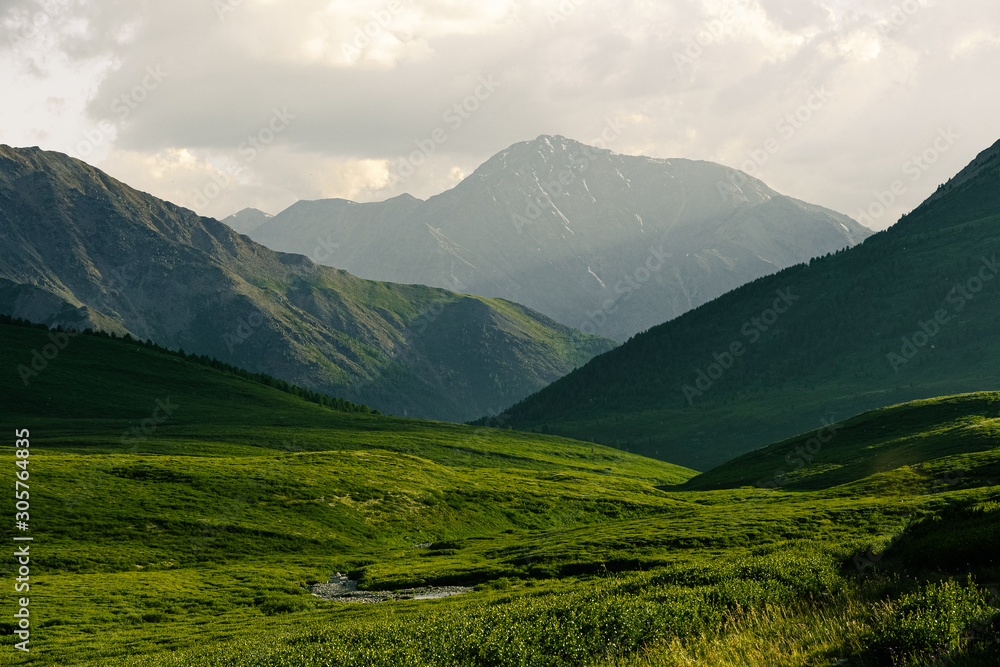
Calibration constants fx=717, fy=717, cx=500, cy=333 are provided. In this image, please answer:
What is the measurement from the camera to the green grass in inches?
992

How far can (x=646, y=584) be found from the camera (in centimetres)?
4053

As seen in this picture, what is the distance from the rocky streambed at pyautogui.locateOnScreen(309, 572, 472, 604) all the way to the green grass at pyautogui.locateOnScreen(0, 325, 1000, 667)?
1688 mm

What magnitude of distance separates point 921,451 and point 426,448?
112m

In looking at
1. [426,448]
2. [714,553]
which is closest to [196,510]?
[714,553]

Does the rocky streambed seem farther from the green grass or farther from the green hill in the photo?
the green hill

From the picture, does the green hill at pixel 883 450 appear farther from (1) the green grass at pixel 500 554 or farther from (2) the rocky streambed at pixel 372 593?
(2) the rocky streambed at pixel 372 593

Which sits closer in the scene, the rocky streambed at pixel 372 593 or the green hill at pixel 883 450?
the rocky streambed at pixel 372 593

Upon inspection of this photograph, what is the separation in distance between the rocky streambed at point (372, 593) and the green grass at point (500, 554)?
169 centimetres

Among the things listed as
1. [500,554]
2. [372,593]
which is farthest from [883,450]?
[372,593]

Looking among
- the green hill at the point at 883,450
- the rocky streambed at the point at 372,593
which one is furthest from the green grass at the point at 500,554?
the rocky streambed at the point at 372,593

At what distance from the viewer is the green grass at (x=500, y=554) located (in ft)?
82.7

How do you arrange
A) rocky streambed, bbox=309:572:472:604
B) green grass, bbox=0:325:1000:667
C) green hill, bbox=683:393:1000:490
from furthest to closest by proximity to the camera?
1. green hill, bbox=683:393:1000:490
2. rocky streambed, bbox=309:572:472:604
3. green grass, bbox=0:325:1000:667

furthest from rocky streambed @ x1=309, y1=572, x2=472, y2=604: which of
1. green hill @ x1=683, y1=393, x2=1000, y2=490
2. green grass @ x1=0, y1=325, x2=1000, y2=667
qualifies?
green hill @ x1=683, y1=393, x2=1000, y2=490

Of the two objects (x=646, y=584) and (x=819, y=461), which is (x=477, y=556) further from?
(x=819, y=461)
